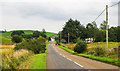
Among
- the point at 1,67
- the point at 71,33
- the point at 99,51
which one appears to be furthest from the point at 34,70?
the point at 71,33

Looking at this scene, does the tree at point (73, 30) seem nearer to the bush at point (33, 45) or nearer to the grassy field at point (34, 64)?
the bush at point (33, 45)

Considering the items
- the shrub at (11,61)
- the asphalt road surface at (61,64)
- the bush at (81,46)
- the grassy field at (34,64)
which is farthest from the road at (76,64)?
the bush at (81,46)

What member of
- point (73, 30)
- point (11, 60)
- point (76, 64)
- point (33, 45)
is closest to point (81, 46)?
point (33, 45)

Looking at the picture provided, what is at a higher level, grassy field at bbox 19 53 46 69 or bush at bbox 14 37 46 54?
bush at bbox 14 37 46 54

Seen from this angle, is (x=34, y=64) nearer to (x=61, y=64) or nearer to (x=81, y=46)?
(x=61, y=64)

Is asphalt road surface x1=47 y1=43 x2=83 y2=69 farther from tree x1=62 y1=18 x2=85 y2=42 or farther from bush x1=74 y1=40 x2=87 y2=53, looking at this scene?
tree x1=62 y1=18 x2=85 y2=42

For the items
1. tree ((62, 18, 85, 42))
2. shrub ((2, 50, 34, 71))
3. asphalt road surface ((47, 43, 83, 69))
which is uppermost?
tree ((62, 18, 85, 42))

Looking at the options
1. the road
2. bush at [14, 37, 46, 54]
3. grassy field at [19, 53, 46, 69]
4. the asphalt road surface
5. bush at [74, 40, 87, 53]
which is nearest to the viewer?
grassy field at [19, 53, 46, 69]

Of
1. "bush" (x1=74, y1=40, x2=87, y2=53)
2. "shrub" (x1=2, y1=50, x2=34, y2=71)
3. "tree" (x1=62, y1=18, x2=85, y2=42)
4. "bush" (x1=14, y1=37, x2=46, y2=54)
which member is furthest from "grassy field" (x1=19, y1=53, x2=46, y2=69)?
"tree" (x1=62, y1=18, x2=85, y2=42)

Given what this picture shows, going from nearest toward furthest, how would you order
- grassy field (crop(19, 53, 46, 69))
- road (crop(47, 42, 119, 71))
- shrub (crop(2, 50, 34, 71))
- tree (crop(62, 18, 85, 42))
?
shrub (crop(2, 50, 34, 71)), grassy field (crop(19, 53, 46, 69)), road (crop(47, 42, 119, 71)), tree (crop(62, 18, 85, 42))

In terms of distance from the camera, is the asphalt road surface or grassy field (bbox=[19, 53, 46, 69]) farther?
the asphalt road surface

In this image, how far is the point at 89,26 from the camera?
113688mm

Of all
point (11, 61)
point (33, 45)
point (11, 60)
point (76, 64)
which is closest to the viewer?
point (11, 61)

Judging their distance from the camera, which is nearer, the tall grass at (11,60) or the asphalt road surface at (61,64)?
the tall grass at (11,60)
